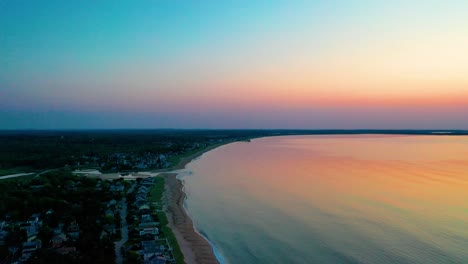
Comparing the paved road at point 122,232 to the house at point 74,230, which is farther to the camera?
the house at point 74,230

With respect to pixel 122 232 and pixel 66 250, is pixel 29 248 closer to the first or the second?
pixel 66 250

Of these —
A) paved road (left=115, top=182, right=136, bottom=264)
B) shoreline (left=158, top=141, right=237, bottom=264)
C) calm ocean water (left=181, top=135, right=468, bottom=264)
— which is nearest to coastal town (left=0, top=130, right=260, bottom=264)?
paved road (left=115, top=182, right=136, bottom=264)

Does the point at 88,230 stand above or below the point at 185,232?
above

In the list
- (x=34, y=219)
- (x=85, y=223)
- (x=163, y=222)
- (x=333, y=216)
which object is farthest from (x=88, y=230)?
(x=333, y=216)

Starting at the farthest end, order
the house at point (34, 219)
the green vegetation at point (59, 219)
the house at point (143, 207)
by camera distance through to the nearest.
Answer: the house at point (143, 207), the house at point (34, 219), the green vegetation at point (59, 219)

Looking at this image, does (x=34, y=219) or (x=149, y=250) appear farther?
(x=34, y=219)

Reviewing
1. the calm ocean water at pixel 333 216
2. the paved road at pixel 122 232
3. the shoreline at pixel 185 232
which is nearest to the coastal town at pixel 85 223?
the paved road at pixel 122 232

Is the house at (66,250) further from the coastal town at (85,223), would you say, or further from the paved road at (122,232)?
the paved road at (122,232)

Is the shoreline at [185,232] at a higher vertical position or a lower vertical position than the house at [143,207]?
lower

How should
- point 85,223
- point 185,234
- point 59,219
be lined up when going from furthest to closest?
point 59,219
point 185,234
point 85,223

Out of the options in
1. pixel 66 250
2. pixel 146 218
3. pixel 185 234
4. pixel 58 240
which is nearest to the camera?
pixel 66 250
